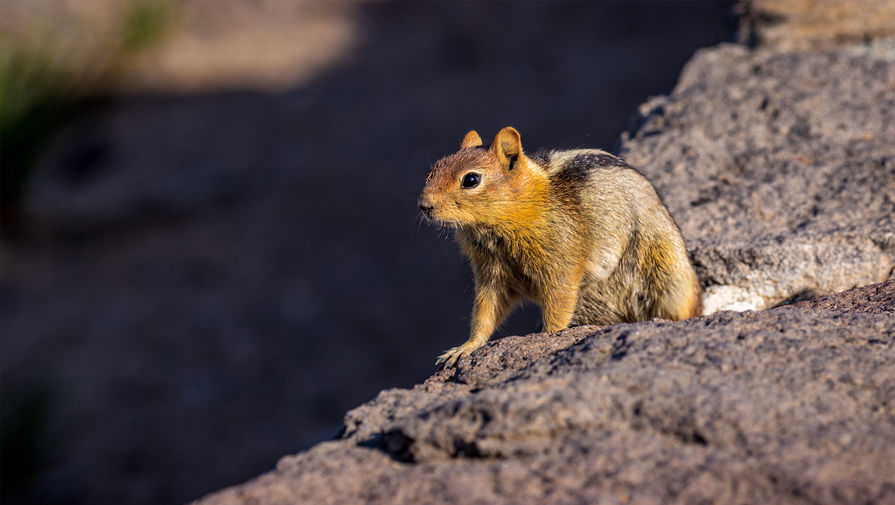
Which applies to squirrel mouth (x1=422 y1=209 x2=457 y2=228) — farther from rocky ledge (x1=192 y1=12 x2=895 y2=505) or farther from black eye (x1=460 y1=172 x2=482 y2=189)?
rocky ledge (x1=192 y1=12 x2=895 y2=505)

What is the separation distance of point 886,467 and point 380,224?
10576 mm

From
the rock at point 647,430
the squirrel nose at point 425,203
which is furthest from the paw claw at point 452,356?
the squirrel nose at point 425,203

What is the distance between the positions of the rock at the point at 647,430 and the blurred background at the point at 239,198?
501cm

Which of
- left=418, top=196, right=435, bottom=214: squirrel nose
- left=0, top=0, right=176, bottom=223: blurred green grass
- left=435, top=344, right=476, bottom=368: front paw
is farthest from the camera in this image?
left=0, top=0, right=176, bottom=223: blurred green grass

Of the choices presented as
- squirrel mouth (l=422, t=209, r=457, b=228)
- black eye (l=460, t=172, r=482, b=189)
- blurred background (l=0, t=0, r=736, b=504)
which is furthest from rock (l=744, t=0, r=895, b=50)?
squirrel mouth (l=422, t=209, r=457, b=228)

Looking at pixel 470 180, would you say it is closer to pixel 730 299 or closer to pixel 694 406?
pixel 730 299

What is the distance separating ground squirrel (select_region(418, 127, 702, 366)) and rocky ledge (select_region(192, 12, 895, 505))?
0.39 meters

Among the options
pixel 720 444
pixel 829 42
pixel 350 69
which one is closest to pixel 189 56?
pixel 350 69

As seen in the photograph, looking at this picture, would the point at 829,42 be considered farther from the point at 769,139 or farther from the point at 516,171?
the point at 516,171

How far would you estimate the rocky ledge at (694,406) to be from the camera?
260cm

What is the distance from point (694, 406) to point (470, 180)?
6.67ft

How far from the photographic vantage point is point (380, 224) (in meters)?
12.8

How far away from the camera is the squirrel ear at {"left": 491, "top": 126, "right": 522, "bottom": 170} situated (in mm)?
4621

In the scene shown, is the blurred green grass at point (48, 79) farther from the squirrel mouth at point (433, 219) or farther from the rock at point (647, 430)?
the rock at point (647, 430)
